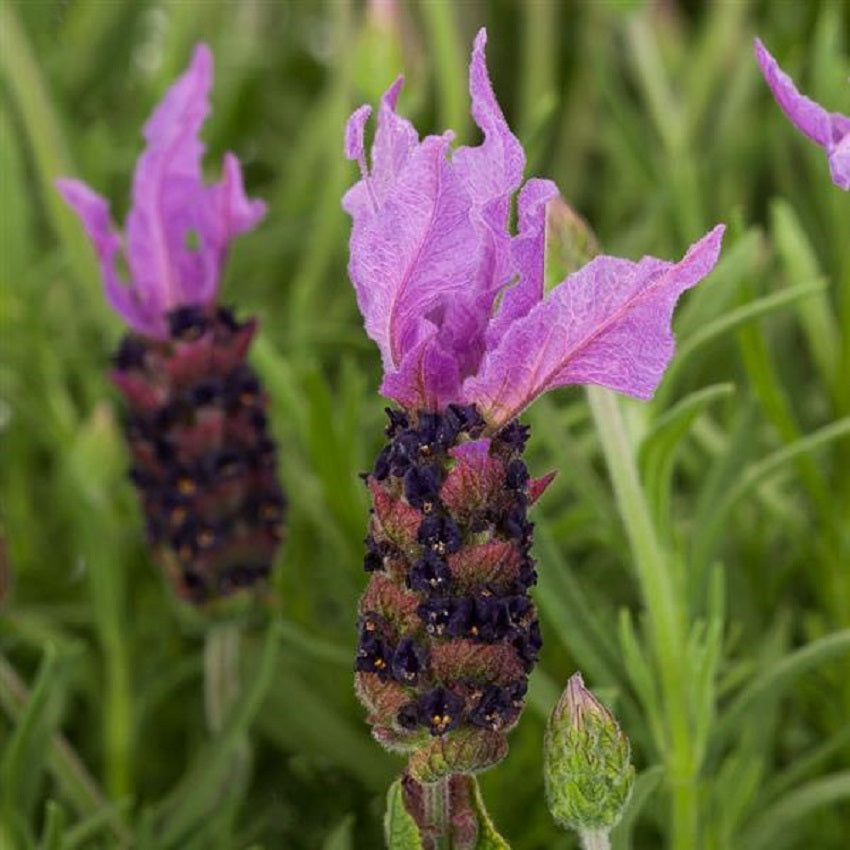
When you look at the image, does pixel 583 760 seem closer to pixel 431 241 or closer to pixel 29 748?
pixel 431 241

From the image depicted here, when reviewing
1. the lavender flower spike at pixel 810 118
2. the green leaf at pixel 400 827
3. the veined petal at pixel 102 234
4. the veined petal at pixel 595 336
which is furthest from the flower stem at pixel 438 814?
the veined petal at pixel 102 234

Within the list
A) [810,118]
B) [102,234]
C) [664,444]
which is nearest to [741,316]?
[664,444]

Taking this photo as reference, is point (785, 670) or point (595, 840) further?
point (785, 670)

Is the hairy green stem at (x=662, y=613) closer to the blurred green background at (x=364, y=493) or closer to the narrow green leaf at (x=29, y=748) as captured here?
the blurred green background at (x=364, y=493)

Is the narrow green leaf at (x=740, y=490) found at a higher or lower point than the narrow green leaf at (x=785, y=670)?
higher

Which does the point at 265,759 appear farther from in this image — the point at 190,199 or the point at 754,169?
the point at 754,169

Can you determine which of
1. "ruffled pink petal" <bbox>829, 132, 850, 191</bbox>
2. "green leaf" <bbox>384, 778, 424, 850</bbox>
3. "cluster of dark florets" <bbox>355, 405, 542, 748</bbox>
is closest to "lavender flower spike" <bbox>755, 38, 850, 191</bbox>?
"ruffled pink petal" <bbox>829, 132, 850, 191</bbox>

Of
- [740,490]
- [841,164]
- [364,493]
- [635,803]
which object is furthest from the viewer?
[364,493]

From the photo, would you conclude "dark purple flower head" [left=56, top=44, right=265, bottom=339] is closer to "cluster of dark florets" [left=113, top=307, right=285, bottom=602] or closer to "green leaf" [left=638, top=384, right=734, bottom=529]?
"cluster of dark florets" [left=113, top=307, right=285, bottom=602]
